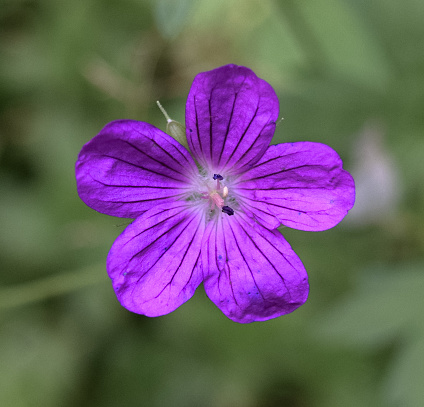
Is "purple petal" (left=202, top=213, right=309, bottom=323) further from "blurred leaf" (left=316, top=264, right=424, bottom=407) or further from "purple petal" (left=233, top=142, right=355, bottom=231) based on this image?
"blurred leaf" (left=316, top=264, right=424, bottom=407)

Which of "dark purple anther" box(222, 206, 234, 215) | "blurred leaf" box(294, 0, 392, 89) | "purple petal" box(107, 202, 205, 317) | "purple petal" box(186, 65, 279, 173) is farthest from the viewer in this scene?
"blurred leaf" box(294, 0, 392, 89)

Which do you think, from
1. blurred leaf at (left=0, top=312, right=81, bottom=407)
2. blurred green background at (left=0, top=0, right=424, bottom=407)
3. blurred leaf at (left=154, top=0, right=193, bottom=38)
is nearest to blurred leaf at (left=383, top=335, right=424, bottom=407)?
blurred green background at (left=0, top=0, right=424, bottom=407)

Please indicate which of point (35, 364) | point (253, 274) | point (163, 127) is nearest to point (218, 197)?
point (253, 274)

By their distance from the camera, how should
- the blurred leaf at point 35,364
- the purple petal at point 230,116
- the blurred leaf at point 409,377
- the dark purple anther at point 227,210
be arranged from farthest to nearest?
the blurred leaf at point 35,364 → the blurred leaf at point 409,377 → the dark purple anther at point 227,210 → the purple petal at point 230,116

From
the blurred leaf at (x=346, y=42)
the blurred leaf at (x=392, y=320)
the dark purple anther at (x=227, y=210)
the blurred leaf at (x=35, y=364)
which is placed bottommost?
the blurred leaf at (x=392, y=320)

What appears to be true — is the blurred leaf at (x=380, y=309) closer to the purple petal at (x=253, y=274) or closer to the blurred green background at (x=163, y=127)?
the blurred green background at (x=163, y=127)

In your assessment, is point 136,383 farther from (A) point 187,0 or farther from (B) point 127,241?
(A) point 187,0

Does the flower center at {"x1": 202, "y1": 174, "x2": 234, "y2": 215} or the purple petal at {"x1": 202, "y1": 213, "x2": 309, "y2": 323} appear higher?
the flower center at {"x1": 202, "y1": 174, "x2": 234, "y2": 215}

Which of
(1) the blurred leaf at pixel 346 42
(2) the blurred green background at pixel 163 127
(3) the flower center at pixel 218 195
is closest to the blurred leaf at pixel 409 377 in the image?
(2) the blurred green background at pixel 163 127
